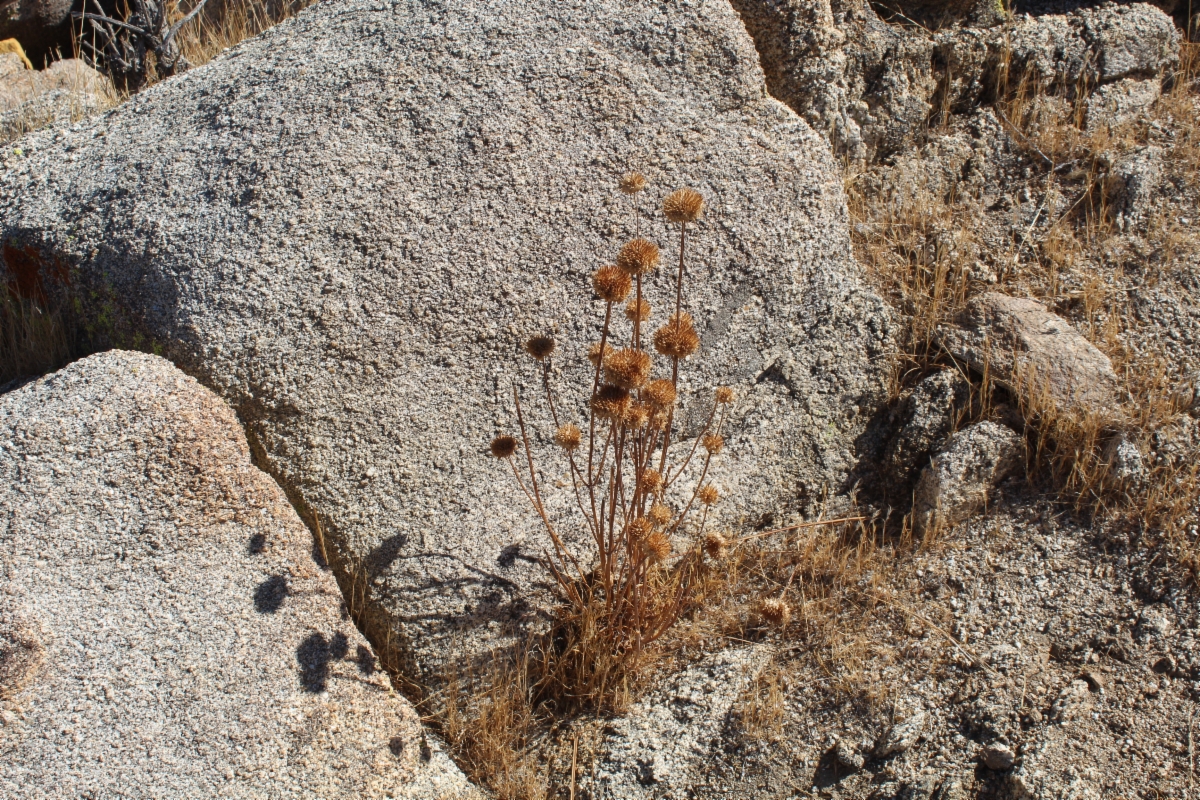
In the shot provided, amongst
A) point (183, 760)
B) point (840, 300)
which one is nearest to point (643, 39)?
point (840, 300)

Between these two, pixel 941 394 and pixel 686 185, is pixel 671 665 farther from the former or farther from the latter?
pixel 686 185

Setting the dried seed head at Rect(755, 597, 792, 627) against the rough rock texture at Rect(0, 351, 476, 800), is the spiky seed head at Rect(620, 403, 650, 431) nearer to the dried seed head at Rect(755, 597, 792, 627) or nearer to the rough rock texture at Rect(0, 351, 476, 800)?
the dried seed head at Rect(755, 597, 792, 627)

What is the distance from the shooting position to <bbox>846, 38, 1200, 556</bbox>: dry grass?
2.72 meters

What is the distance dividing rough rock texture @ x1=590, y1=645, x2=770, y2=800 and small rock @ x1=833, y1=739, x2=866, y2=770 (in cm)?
29

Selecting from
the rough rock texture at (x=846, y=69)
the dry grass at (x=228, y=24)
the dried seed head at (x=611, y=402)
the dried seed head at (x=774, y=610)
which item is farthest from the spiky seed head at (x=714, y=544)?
the dry grass at (x=228, y=24)

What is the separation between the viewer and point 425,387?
2.60 meters

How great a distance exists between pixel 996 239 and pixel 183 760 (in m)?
3.20

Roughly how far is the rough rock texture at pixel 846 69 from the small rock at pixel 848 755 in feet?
7.46

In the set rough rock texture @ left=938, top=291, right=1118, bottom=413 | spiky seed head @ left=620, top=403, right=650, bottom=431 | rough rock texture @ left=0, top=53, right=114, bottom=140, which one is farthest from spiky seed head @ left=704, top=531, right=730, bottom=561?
rough rock texture @ left=0, top=53, right=114, bottom=140

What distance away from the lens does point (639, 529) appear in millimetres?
2260

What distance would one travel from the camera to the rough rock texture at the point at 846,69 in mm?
3445

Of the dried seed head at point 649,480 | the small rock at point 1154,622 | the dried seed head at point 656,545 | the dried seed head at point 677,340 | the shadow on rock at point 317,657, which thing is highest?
the dried seed head at point 677,340

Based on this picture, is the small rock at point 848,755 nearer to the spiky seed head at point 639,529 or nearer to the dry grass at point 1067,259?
the spiky seed head at point 639,529

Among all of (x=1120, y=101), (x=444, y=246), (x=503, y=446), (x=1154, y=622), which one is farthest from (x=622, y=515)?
(x=1120, y=101)
